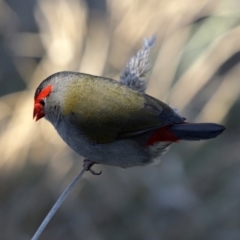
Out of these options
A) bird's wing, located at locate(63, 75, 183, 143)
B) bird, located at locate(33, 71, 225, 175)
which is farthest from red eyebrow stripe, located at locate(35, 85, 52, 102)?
bird's wing, located at locate(63, 75, 183, 143)

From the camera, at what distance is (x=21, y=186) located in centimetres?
700

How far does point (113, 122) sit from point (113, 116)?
0.11ft

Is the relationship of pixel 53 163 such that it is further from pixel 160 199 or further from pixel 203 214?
pixel 203 214

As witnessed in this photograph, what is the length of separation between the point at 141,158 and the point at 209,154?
159 inches

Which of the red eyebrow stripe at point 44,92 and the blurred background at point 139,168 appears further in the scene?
the blurred background at point 139,168

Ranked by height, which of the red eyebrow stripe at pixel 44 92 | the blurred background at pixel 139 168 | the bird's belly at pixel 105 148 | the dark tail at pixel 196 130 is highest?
the blurred background at pixel 139 168

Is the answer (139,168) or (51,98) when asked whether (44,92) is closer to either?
(51,98)

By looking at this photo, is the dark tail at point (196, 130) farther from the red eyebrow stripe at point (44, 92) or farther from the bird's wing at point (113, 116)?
the red eyebrow stripe at point (44, 92)

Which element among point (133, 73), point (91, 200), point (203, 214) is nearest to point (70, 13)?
point (91, 200)

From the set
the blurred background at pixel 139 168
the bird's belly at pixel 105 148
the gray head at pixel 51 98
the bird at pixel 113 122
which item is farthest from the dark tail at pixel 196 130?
the blurred background at pixel 139 168

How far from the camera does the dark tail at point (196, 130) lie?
3127 mm

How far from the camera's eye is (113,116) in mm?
3354

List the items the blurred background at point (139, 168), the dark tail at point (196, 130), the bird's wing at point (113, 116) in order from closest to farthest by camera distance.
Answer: the dark tail at point (196, 130), the bird's wing at point (113, 116), the blurred background at point (139, 168)

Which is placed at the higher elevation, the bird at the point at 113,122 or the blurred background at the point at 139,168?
the blurred background at the point at 139,168
